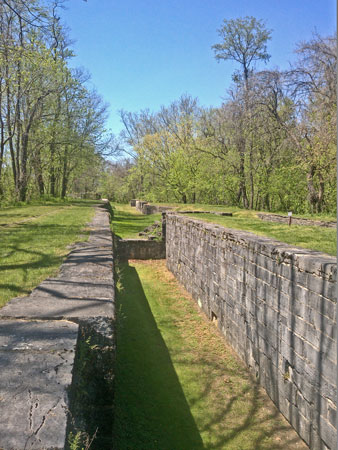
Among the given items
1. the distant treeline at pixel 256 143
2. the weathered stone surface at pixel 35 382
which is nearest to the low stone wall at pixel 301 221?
the distant treeline at pixel 256 143

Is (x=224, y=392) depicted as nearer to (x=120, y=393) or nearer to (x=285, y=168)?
(x=120, y=393)

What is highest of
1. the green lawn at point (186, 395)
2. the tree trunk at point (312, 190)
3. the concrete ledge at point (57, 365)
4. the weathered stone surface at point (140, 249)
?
the tree trunk at point (312, 190)

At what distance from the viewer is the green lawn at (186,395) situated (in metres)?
4.02

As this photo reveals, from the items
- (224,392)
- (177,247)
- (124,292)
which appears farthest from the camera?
(177,247)

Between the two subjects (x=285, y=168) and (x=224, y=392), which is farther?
(x=285, y=168)

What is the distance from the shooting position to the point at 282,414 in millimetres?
4391

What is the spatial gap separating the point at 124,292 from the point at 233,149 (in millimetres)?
20394

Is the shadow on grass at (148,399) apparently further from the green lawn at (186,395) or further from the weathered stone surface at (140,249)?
the weathered stone surface at (140,249)

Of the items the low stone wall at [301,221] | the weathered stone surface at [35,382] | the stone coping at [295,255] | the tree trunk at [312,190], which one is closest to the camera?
the weathered stone surface at [35,382]

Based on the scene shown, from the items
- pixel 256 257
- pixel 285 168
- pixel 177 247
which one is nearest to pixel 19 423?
pixel 256 257

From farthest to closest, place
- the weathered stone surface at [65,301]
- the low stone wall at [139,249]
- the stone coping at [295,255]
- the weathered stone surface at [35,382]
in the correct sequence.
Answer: the low stone wall at [139,249], the stone coping at [295,255], the weathered stone surface at [65,301], the weathered stone surface at [35,382]

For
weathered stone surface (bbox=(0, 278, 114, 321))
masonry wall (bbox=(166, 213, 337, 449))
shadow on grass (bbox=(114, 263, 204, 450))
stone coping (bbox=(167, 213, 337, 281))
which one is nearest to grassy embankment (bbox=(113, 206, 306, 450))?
shadow on grass (bbox=(114, 263, 204, 450))

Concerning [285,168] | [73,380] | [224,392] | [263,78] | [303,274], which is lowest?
[224,392]

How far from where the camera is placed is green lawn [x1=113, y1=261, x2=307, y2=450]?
4016 mm
